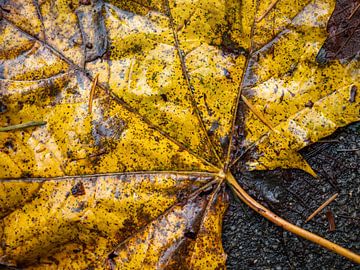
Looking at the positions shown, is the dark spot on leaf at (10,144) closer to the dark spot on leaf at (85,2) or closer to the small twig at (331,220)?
the dark spot on leaf at (85,2)

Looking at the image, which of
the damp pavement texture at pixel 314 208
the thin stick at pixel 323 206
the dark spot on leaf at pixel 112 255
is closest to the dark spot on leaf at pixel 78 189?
the dark spot on leaf at pixel 112 255

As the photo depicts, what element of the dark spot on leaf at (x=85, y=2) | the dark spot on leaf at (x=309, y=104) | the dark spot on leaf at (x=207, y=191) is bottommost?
the dark spot on leaf at (x=207, y=191)

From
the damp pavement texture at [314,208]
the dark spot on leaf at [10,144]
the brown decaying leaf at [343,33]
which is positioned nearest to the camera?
the brown decaying leaf at [343,33]

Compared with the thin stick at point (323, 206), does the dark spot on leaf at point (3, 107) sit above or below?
above

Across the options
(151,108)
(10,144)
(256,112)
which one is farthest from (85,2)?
(256,112)

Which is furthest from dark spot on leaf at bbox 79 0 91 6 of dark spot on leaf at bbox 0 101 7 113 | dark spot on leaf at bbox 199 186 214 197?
dark spot on leaf at bbox 199 186 214 197

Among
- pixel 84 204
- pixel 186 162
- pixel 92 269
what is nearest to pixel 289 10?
pixel 186 162
